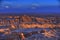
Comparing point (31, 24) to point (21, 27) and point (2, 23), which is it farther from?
point (2, 23)

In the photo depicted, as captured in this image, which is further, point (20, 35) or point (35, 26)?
point (35, 26)

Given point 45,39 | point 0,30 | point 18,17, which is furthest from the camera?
point 18,17

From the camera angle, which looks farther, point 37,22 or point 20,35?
point 37,22

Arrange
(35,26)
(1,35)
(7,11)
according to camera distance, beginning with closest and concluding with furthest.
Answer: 1. (1,35)
2. (35,26)
3. (7,11)

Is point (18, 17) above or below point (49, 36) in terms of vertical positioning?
above

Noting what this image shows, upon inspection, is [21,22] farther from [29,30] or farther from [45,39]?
[45,39]

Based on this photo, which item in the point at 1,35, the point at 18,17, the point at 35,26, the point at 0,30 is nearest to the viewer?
the point at 1,35

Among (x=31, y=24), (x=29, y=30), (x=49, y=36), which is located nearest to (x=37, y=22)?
(x=31, y=24)

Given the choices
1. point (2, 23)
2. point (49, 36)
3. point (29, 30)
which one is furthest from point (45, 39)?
point (2, 23)

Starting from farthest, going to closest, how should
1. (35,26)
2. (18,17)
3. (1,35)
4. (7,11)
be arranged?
(7,11) < (18,17) < (35,26) < (1,35)
